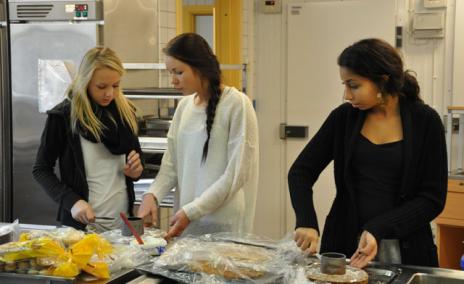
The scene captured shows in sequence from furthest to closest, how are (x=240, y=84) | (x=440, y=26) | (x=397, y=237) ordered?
(x=240, y=84)
(x=440, y=26)
(x=397, y=237)

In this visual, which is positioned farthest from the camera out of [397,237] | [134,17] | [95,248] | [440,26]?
[440,26]

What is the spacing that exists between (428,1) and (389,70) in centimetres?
284

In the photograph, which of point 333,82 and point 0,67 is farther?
point 333,82

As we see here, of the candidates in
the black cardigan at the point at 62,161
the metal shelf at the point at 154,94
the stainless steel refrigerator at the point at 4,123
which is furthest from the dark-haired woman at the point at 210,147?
the stainless steel refrigerator at the point at 4,123

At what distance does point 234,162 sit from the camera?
2.15 metres

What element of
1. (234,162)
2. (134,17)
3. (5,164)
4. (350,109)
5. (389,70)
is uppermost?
(134,17)

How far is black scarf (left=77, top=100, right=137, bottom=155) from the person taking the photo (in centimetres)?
223

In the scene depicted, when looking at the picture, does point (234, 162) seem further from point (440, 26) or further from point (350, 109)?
point (440, 26)

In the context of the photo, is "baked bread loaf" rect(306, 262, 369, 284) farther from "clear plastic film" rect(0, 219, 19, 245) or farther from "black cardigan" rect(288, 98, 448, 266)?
"clear plastic film" rect(0, 219, 19, 245)

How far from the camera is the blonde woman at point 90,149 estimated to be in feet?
7.29

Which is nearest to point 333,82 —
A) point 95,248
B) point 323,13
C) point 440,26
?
point 323,13

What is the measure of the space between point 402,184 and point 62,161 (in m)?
1.20

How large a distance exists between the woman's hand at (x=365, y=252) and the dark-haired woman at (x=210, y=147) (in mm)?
589

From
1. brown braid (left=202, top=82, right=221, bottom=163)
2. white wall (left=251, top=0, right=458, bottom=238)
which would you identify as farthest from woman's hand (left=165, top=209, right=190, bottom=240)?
white wall (left=251, top=0, right=458, bottom=238)
